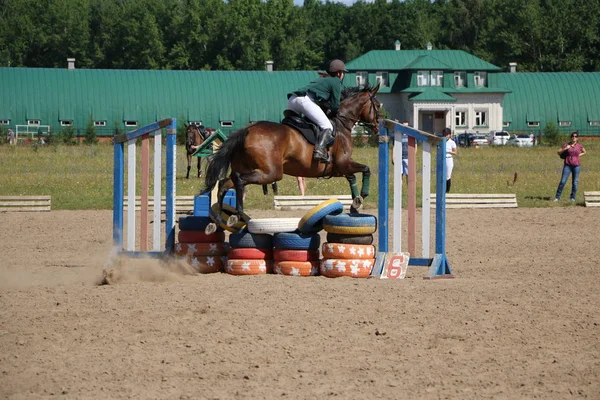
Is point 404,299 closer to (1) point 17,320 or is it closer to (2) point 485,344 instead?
(2) point 485,344

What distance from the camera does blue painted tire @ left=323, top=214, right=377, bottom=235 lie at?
36.8ft

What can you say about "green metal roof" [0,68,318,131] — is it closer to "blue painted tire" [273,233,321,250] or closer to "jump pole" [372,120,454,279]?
"jump pole" [372,120,454,279]

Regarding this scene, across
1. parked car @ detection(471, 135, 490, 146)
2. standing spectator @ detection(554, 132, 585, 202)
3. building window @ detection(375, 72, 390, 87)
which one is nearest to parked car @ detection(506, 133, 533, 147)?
parked car @ detection(471, 135, 490, 146)

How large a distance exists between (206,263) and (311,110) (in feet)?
8.21

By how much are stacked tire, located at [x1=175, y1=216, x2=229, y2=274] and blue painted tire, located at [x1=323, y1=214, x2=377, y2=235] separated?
5.11ft

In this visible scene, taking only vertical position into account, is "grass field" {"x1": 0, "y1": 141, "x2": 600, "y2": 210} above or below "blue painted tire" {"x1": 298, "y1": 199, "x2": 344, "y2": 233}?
above

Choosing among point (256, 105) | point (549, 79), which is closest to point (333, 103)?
point (256, 105)

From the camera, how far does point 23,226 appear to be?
59.7 ft

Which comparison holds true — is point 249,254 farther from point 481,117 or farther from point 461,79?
point 461,79

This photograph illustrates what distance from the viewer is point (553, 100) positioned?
7706cm

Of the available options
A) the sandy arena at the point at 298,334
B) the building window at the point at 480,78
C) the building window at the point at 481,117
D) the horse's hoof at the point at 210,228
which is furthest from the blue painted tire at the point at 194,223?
the building window at the point at 480,78

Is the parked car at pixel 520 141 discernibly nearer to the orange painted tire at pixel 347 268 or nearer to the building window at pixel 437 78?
the building window at pixel 437 78

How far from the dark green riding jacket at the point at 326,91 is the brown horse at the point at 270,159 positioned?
0.90ft

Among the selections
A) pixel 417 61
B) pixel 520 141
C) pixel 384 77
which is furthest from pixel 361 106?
pixel 384 77
